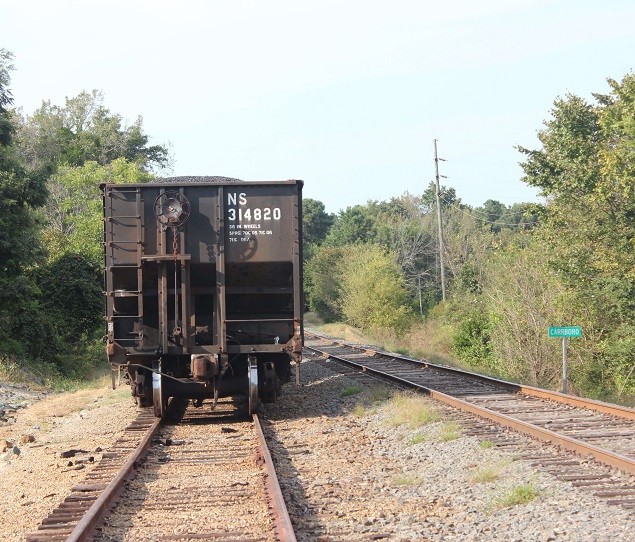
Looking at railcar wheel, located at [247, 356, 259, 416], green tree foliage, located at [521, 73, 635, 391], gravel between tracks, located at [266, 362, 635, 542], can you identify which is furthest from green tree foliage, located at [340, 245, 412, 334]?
gravel between tracks, located at [266, 362, 635, 542]

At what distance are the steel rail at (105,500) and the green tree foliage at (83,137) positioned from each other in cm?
6419

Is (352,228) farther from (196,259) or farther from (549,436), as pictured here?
(549,436)

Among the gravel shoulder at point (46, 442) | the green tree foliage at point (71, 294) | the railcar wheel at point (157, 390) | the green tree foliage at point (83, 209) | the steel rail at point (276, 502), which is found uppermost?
the green tree foliage at point (83, 209)

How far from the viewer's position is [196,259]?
1402 cm

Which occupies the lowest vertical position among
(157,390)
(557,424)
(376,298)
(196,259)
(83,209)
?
(557,424)

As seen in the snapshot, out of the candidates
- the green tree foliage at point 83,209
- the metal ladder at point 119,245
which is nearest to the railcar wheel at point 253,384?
the metal ladder at point 119,245

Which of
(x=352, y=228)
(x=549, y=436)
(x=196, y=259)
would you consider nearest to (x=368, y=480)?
(x=549, y=436)

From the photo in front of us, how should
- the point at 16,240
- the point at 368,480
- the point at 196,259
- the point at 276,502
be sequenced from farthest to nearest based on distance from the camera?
1. the point at 16,240
2. the point at 196,259
3. the point at 368,480
4. the point at 276,502

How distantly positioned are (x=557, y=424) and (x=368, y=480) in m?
4.10

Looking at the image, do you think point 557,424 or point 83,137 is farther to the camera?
point 83,137

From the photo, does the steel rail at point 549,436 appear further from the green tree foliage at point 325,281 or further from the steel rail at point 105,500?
the green tree foliage at point 325,281

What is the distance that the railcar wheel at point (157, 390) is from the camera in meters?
14.3

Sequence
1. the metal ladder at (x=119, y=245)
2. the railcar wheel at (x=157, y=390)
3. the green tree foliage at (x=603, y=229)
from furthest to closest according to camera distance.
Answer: the green tree foliage at (x=603, y=229)
the railcar wheel at (x=157, y=390)
the metal ladder at (x=119, y=245)

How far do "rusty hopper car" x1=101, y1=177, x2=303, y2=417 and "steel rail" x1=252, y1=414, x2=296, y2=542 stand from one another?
3297 mm
